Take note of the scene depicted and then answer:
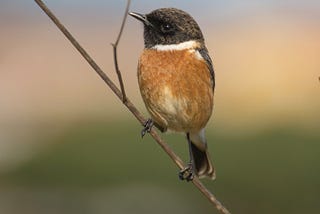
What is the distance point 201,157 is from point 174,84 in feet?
3.18

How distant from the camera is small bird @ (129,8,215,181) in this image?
5.82 metres

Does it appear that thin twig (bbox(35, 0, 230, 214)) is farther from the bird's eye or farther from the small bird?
the bird's eye

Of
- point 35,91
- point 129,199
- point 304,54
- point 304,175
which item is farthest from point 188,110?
point 304,54

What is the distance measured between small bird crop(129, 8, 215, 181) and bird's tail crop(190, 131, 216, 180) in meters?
0.51

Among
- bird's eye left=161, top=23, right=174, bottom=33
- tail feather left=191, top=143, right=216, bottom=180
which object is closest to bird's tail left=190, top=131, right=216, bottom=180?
tail feather left=191, top=143, right=216, bottom=180

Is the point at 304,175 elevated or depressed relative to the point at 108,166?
depressed

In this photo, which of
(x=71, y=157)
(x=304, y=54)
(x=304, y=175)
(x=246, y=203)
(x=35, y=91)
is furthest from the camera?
(x=304, y=54)

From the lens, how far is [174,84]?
5.80 meters

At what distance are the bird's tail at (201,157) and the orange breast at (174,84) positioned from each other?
63 centimetres

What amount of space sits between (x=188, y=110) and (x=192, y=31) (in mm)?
517

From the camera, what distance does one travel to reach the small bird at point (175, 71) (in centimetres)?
582

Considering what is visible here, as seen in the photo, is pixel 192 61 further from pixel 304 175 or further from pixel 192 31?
pixel 304 175

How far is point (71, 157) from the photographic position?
1198 centimetres

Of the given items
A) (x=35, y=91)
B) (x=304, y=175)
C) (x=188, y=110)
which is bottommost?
(x=304, y=175)
